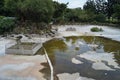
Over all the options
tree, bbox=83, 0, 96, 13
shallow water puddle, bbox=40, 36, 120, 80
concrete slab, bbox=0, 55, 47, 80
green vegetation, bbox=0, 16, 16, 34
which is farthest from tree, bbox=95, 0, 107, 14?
concrete slab, bbox=0, 55, 47, 80

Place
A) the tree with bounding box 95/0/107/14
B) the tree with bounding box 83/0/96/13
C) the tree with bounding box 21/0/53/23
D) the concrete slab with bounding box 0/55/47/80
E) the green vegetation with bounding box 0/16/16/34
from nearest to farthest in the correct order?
the concrete slab with bounding box 0/55/47/80 < the green vegetation with bounding box 0/16/16/34 < the tree with bounding box 21/0/53/23 < the tree with bounding box 95/0/107/14 < the tree with bounding box 83/0/96/13

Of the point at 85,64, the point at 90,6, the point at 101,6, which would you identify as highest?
the point at 90,6

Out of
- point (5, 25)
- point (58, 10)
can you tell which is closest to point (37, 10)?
point (5, 25)

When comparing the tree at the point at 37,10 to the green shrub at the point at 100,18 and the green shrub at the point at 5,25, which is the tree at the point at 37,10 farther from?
the green shrub at the point at 100,18

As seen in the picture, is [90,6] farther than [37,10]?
Yes

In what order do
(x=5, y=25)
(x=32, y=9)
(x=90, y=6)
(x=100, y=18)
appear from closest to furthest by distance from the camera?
(x=5, y=25)
(x=32, y=9)
(x=100, y=18)
(x=90, y=6)

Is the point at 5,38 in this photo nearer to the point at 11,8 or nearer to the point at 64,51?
the point at 11,8

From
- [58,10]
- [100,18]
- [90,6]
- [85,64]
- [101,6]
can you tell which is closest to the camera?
[85,64]

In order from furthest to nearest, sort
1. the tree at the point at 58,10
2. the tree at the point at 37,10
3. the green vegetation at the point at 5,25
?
the tree at the point at 58,10, the tree at the point at 37,10, the green vegetation at the point at 5,25

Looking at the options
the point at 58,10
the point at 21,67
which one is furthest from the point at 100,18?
the point at 21,67

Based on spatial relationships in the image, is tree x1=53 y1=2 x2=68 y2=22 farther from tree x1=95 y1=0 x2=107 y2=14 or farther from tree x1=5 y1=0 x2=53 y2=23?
tree x1=95 y1=0 x2=107 y2=14

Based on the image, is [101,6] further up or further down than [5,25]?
further up

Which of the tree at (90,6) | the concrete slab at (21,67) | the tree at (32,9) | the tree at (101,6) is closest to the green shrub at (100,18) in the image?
the tree at (90,6)

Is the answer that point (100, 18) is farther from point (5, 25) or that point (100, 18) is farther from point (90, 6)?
point (5, 25)
